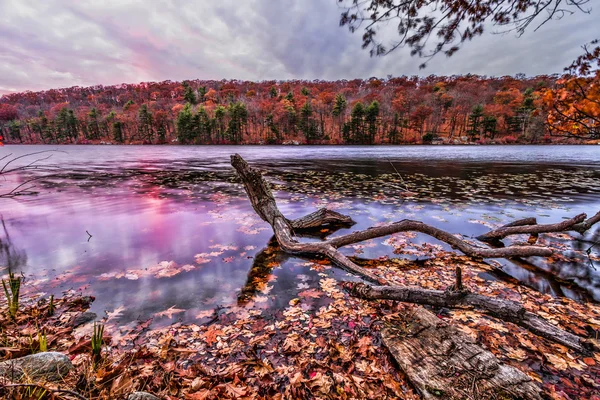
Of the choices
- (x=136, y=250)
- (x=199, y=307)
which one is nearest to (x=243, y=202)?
(x=136, y=250)

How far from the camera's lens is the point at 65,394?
2.15 metres

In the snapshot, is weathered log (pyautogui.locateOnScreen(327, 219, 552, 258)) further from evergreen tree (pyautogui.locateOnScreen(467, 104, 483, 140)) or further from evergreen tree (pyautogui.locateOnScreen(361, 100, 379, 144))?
evergreen tree (pyautogui.locateOnScreen(467, 104, 483, 140))

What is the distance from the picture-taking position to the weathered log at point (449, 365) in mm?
2424

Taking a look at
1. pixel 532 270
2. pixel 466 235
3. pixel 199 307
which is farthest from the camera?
pixel 466 235

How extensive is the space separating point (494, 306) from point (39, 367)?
5046mm

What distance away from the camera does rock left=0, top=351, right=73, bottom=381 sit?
229cm

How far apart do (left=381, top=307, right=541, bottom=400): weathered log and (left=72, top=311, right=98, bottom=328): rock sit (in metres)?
4.45

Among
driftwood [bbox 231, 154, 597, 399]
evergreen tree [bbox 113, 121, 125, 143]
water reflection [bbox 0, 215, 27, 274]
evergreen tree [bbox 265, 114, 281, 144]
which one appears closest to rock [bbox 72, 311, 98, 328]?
water reflection [bbox 0, 215, 27, 274]

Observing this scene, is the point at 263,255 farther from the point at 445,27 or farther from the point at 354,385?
the point at 445,27

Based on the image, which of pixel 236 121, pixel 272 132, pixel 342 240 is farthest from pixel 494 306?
pixel 272 132

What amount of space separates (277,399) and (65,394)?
6.12ft

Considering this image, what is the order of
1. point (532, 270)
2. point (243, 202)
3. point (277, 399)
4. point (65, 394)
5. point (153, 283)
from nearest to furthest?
point (65, 394)
point (277, 399)
point (153, 283)
point (532, 270)
point (243, 202)

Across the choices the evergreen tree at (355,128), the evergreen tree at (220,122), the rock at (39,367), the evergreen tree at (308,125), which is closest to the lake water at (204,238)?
the rock at (39,367)

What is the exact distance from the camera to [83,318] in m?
3.98
